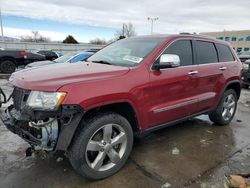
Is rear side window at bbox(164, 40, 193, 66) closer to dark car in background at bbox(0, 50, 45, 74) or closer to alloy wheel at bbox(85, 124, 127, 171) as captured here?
alloy wheel at bbox(85, 124, 127, 171)

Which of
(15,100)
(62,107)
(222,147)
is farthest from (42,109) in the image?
(222,147)

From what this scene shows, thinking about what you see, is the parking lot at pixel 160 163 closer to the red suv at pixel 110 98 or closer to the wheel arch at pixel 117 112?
the red suv at pixel 110 98

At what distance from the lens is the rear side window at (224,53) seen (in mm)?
4629

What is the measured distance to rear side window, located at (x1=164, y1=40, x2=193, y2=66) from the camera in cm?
362

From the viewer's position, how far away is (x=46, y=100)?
2404 mm

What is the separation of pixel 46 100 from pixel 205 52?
305 centimetres

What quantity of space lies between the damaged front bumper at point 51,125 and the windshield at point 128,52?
1161mm

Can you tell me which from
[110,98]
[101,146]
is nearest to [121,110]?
[110,98]

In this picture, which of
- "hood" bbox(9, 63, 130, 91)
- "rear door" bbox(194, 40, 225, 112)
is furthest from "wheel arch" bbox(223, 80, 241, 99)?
"hood" bbox(9, 63, 130, 91)

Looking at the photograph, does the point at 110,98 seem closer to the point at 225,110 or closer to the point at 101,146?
the point at 101,146

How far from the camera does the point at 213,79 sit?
426cm

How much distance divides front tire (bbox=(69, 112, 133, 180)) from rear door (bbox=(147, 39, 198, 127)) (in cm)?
51

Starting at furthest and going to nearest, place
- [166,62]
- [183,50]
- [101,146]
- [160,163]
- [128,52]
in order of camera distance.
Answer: [183,50] → [128,52] → [160,163] → [166,62] → [101,146]

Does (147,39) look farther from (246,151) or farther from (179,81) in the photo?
(246,151)
